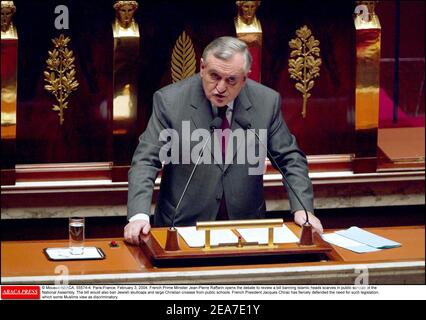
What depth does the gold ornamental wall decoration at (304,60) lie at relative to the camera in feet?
15.9

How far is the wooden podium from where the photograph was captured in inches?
129

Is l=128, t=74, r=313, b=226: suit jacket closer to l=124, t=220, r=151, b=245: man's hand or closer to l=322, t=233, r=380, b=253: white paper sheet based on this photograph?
l=322, t=233, r=380, b=253: white paper sheet

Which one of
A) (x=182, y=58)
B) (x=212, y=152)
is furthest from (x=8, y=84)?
(x=212, y=152)

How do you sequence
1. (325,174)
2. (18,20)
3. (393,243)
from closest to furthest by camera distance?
(393,243) < (18,20) < (325,174)

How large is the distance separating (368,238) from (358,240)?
0.04 m

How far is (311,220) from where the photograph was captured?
3.55 m

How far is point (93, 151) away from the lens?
4754mm

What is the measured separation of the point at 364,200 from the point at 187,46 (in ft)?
3.21

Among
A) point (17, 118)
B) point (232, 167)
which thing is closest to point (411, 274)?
point (232, 167)

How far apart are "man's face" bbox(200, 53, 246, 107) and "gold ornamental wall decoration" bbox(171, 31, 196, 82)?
1.06 meters

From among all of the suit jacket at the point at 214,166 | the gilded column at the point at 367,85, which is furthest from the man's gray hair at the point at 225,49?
the gilded column at the point at 367,85

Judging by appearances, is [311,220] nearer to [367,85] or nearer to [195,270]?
[195,270]

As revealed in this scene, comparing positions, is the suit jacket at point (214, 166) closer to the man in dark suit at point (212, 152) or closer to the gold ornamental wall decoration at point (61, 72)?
the man in dark suit at point (212, 152)

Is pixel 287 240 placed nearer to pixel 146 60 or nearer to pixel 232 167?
pixel 232 167
